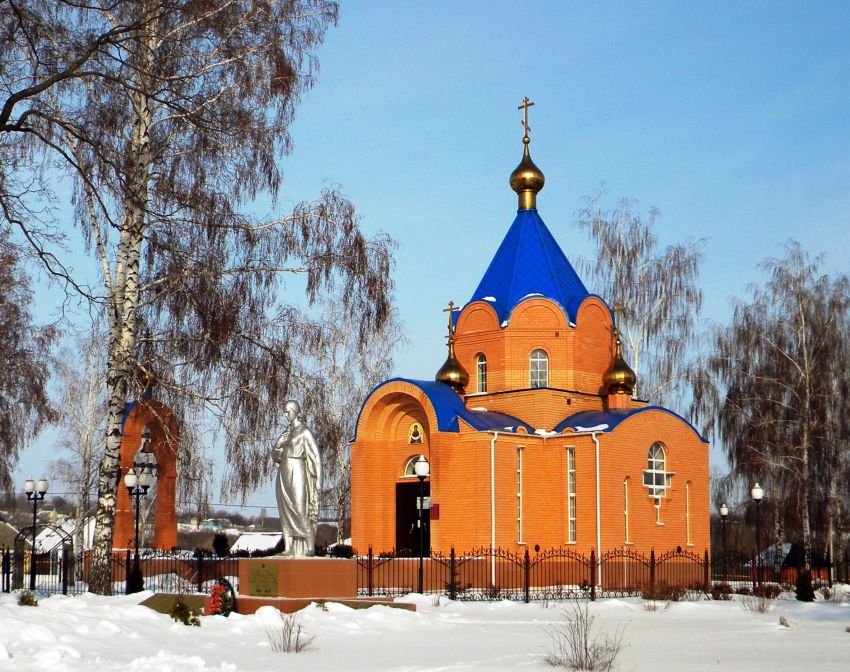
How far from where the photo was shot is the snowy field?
979 cm

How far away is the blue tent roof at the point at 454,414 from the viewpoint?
23.2 meters

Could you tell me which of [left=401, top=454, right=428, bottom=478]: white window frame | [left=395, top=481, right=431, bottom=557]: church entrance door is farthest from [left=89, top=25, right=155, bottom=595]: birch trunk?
[left=401, top=454, right=428, bottom=478]: white window frame

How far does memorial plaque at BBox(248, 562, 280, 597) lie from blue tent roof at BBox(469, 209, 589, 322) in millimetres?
11235

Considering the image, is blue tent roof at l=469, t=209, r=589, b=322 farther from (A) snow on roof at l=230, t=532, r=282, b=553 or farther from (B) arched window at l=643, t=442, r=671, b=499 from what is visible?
(A) snow on roof at l=230, t=532, r=282, b=553

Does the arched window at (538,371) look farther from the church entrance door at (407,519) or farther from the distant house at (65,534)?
the distant house at (65,534)

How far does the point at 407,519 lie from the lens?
24672mm

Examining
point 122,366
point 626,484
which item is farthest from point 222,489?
point 626,484

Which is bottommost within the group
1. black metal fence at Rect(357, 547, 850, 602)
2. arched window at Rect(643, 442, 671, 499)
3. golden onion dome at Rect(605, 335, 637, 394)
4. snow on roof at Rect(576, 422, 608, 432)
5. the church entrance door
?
black metal fence at Rect(357, 547, 850, 602)

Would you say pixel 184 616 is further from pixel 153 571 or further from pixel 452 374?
pixel 452 374

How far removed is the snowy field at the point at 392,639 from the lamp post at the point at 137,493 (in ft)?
7.27

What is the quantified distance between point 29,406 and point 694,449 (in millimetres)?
16178

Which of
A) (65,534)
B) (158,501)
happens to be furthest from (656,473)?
(65,534)

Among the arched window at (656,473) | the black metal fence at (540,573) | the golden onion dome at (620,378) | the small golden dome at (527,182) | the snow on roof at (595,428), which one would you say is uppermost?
the small golden dome at (527,182)

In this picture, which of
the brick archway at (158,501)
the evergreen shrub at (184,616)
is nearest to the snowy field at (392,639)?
the evergreen shrub at (184,616)
